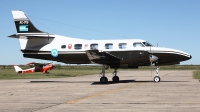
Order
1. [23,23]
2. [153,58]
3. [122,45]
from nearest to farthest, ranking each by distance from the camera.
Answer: [153,58] < [122,45] < [23,23]

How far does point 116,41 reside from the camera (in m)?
26.5

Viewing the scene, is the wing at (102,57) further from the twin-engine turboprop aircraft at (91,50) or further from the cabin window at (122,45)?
the cabin window at (122,45)

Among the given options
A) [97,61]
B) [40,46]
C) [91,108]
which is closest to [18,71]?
[40,46]

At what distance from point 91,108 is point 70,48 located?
56.1 feet

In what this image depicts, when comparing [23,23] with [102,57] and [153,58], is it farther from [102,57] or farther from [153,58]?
[153,58]

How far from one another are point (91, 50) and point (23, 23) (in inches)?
349

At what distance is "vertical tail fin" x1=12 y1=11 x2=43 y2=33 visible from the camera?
29000mm

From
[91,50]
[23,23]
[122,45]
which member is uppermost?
[23,23]

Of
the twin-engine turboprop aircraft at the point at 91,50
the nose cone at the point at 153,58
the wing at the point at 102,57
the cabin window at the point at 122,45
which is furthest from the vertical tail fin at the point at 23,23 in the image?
the nose cone at the point at 153,58

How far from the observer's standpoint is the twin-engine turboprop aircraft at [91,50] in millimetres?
25500

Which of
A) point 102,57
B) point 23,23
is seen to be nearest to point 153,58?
point 102,57

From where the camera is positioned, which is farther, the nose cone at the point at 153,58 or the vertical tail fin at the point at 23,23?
the vertical tail fin at the point at 23,23

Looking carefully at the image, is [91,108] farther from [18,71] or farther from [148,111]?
[18,71]

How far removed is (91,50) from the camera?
24.1 meters
